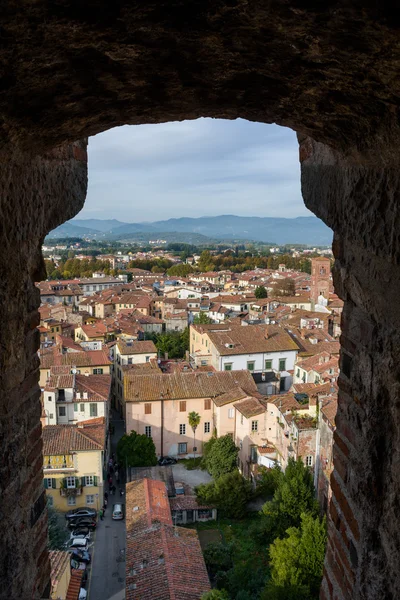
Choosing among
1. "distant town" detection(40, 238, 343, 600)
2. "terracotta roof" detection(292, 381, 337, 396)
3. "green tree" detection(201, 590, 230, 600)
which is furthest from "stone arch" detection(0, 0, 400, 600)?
"terracotta roof" detection(292, 381, 337, 396)

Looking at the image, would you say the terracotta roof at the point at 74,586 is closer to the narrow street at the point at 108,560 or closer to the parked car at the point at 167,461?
the narrow street at the point at 108,560

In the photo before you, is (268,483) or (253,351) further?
(253,351)

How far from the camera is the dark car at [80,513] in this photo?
16.1 m

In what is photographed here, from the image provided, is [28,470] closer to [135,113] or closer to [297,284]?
[135,113]

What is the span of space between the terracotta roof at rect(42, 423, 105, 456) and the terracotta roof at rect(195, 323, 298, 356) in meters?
10.4

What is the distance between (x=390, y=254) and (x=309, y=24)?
2.80 feet

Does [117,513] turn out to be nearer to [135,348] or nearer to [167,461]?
[167,461]

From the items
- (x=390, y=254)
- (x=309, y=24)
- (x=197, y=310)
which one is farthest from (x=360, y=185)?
(x=197, y=310)

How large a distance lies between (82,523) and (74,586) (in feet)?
16.2

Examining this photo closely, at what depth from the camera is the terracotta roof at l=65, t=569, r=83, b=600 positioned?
35.0 ft

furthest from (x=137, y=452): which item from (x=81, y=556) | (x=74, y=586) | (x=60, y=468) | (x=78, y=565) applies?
(x=74, y=586)

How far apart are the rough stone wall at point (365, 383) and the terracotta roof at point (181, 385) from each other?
18068mm

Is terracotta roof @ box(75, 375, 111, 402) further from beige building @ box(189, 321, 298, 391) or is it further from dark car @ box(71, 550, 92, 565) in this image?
beige building @ box(189, 321, 298, 391)

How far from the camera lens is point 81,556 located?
46.4 ft
